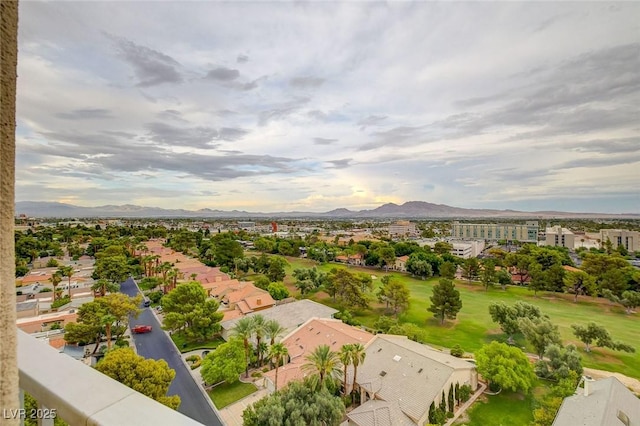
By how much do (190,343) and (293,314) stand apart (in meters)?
7.77

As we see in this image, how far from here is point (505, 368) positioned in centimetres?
1516

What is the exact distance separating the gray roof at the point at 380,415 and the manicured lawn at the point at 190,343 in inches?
486

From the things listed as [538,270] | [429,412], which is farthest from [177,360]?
[538,270]

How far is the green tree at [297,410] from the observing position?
1113 centimetres

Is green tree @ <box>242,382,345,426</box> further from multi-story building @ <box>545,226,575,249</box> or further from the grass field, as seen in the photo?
multi-story building @ <box>545,226,575,249</box>

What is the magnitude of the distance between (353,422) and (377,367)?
3.30 metres

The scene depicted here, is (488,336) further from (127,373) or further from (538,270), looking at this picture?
(127,373)

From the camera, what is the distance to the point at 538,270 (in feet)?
116

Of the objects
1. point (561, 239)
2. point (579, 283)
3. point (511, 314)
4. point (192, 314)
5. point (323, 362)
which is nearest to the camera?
point (323, 362)

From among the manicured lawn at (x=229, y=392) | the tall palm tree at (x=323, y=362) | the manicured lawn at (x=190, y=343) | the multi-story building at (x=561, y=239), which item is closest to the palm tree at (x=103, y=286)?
the manicured lawn at (x=190, y=343)

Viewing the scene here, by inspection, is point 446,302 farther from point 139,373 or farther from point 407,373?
point 139,373

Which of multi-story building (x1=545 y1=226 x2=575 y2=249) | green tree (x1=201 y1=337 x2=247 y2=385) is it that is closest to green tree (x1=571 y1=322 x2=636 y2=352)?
green tree (x1=201 y1=337 x2=247 y2=385)

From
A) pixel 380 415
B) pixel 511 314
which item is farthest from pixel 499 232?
pixel 380 415

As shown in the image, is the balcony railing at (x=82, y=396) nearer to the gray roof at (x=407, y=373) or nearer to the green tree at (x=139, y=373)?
the green tree at (x=139, y=373)
